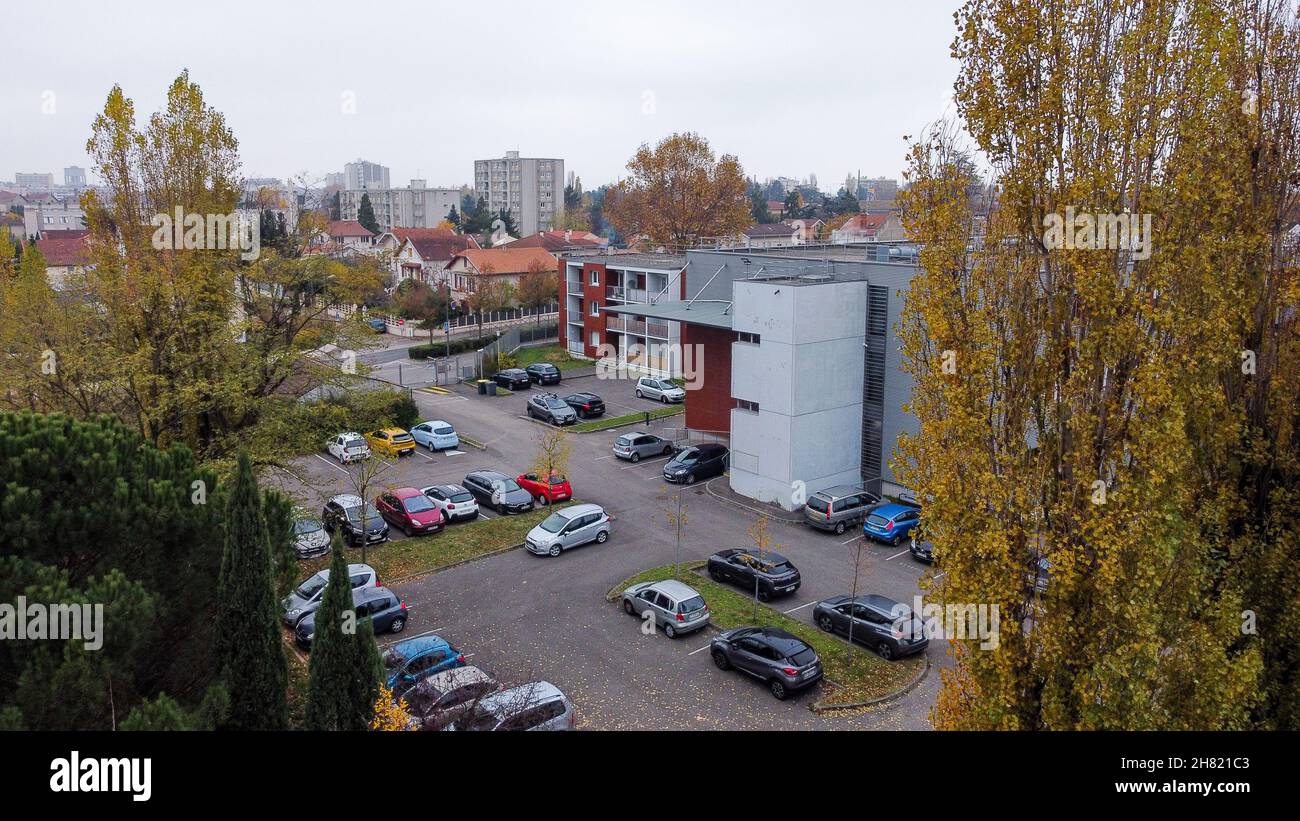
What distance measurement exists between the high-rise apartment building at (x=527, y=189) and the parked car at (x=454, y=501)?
99.4 metres

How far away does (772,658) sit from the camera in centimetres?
1595

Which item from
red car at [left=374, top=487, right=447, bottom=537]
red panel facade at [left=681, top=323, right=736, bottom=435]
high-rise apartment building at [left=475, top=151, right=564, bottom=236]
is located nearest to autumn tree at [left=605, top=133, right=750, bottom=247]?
red panel facade at [left=681, top=323, right=736, bottom=435]

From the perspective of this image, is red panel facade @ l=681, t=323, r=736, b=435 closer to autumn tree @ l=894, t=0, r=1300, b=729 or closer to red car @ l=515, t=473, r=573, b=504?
red car @ l=515, t=473, r=573, b=504

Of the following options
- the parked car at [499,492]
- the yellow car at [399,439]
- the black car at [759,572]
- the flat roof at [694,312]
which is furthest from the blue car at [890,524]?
the yellow car at [399,439]

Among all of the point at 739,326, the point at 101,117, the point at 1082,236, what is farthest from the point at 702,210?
the point at 1082,236

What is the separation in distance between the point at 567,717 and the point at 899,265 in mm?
16588

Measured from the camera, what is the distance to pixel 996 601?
808 centimetres

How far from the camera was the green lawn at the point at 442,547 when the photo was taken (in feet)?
70.7

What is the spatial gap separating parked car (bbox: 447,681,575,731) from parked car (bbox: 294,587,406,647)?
4566 millimetres

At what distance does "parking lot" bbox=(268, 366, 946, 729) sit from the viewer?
50.5 feet

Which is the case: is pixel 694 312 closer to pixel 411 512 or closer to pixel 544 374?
pixel 411 512

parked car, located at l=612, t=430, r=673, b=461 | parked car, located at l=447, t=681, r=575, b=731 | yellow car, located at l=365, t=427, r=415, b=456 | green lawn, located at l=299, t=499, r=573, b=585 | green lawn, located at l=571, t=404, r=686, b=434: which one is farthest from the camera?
green lawn, located at l=571, t=404, r=686, b=434

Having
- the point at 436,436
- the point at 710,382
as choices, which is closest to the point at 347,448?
the point at 436,436
